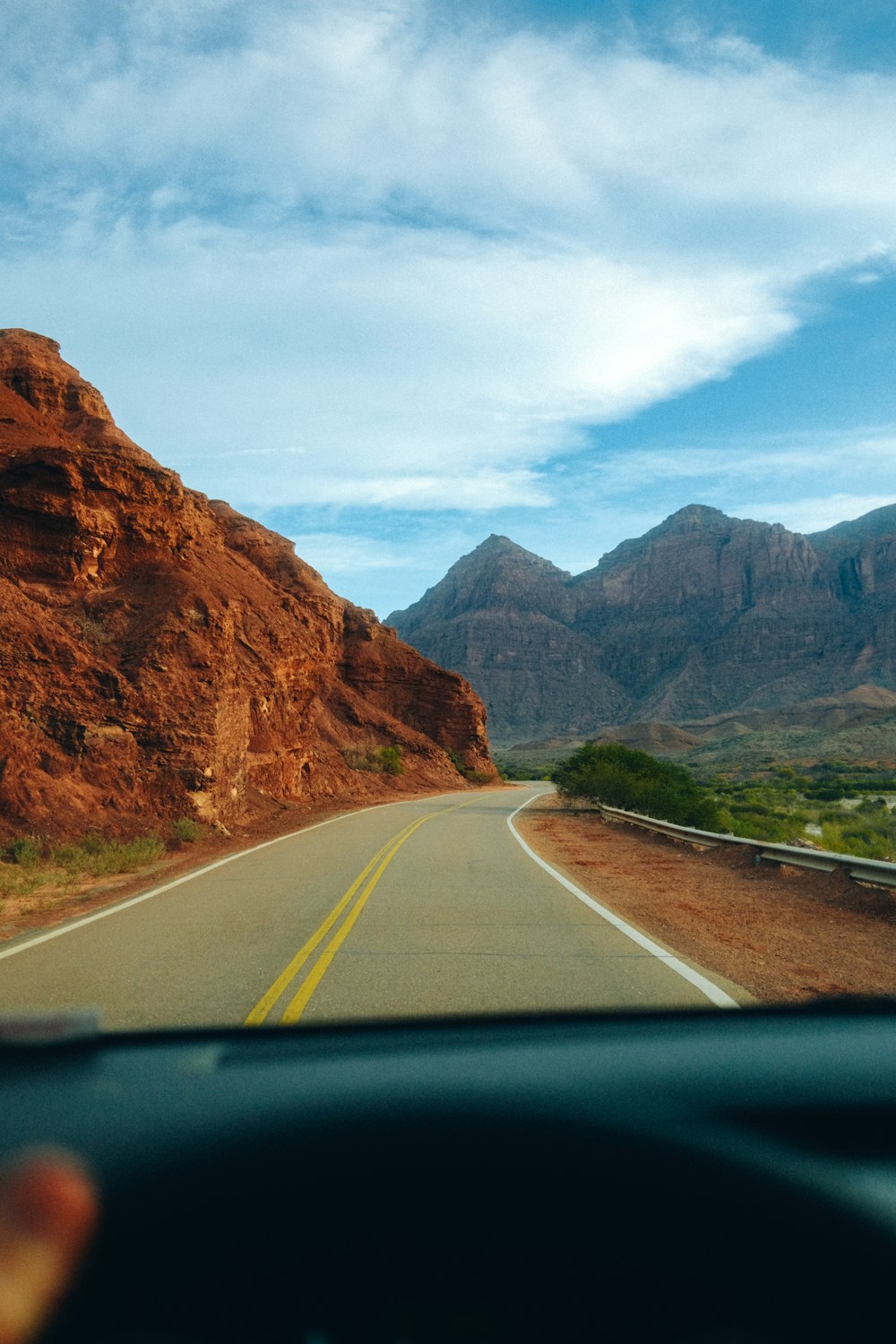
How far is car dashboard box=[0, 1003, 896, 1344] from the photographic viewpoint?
1992 millimetres

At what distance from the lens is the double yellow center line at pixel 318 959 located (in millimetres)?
6391

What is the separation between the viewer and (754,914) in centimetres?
1115

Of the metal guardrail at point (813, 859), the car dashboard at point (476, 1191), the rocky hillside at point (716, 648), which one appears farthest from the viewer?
the rocky hillside at point (716, 648)

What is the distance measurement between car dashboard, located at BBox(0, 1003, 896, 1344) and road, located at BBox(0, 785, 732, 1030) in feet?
2.84

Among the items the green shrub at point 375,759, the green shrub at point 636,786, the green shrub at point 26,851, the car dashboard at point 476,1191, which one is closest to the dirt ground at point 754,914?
the car dashboard at point 476,1191

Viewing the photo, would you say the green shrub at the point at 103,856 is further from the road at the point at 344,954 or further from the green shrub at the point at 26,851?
the road at the point at 344,954

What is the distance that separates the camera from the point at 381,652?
7181 cm

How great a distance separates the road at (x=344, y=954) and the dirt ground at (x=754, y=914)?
513mm

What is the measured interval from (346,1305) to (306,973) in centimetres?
583

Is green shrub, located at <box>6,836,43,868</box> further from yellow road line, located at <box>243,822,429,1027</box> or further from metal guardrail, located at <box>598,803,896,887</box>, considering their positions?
metal guardrail, located at <box>598,803,896,887</box>

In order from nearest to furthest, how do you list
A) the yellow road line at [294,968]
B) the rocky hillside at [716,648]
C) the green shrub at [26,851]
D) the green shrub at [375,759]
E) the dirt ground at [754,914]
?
the yellow road line at [294,968] < the dirt ground at [754,914] < the green shrub at [26,851] < the green shrub at [375,759] < the rocky hillside at [716,648]

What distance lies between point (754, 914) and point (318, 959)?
18.3 ft

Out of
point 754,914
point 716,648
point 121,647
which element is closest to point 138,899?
point 754,914

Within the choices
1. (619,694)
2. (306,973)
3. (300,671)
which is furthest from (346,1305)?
(619,694)
